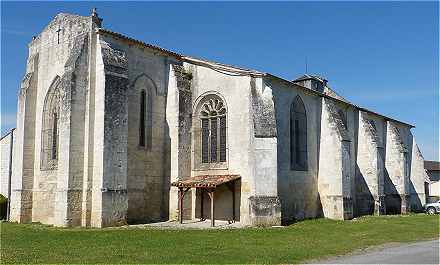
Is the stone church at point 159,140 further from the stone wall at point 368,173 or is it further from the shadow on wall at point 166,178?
the stone wall at point 368,173

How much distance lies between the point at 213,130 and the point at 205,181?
11.3 ft

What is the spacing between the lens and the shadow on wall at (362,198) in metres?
31.1

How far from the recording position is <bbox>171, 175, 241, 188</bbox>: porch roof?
22.7 metres

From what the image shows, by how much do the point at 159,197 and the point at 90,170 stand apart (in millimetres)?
4463

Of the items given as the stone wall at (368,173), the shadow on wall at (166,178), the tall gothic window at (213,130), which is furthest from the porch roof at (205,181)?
the stone wall at (368,173)

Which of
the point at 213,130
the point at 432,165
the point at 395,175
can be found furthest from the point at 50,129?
the point at 432,165

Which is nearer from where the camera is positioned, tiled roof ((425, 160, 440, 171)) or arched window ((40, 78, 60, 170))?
arched window ((40, 78, 60, 170))

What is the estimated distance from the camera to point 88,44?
76.2ft

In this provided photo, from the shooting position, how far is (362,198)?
3170 cm

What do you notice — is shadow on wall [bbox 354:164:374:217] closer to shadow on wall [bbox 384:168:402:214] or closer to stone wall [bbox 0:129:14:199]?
shadow on wall [bbox 384:168:402:214]

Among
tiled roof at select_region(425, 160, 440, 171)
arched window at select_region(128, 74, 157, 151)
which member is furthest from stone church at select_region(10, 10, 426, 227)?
tiled roof at select_region(425, 160, 440, 171)

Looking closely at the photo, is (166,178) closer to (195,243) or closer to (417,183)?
(195,243)

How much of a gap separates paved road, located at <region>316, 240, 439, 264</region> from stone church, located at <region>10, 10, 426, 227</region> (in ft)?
26.1

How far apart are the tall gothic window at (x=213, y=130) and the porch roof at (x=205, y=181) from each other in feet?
4.05
